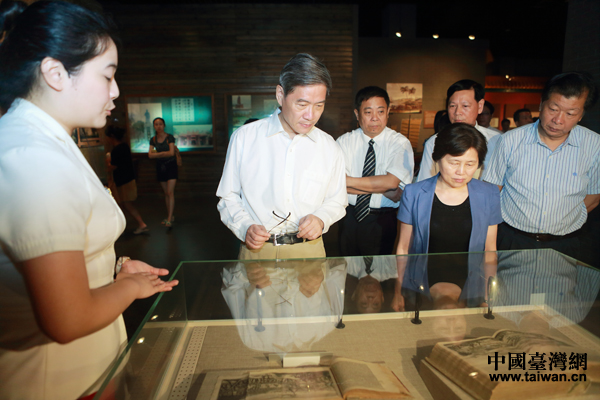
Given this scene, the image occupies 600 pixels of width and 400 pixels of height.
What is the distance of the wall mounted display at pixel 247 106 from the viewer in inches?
356

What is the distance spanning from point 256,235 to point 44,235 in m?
1.09

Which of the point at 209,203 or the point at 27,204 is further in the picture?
the point at 209,203

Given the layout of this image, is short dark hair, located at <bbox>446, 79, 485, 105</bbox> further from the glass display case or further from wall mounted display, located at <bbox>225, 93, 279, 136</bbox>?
wall mounted display, located at <bbox>225, 93, 279, 136</bbox>

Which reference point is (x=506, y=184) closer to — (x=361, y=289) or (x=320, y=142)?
(x=320, y=142)

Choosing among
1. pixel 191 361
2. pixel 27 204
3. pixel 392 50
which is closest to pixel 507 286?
pixel 191 361

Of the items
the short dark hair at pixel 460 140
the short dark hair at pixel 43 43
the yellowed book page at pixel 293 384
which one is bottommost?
the yellowed book page at pixel 293 384

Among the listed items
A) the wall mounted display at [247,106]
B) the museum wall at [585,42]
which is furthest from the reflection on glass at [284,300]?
the wall mounted display at [247,106]

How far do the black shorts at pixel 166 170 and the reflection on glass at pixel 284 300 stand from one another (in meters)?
5.81

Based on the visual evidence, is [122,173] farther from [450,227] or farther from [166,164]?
[450,227]

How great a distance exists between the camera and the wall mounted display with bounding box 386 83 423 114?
10.2 m

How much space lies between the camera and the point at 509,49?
47.0ft

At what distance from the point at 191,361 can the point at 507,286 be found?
1180mm

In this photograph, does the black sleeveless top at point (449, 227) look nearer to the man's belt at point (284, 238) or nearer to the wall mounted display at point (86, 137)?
the man's belt at point (284, 238)

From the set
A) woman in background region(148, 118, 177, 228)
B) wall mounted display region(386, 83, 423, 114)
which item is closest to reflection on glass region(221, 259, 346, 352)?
woman in background region(148, 118, 177, 228)
